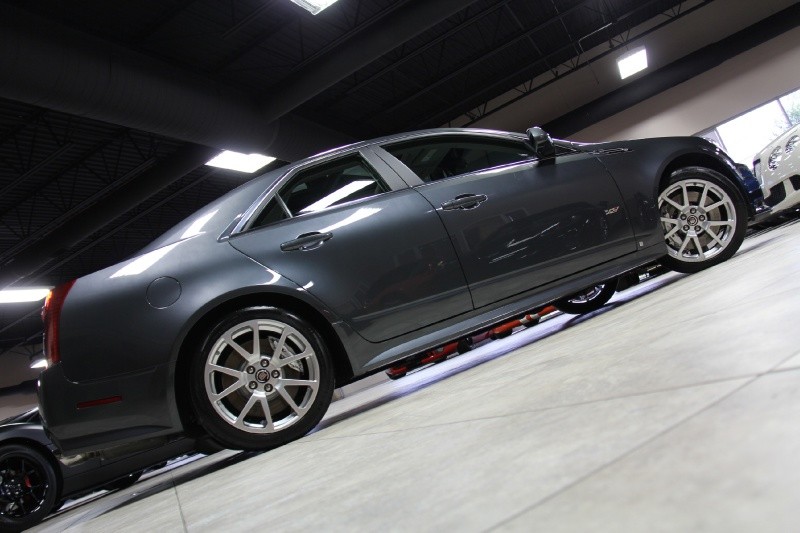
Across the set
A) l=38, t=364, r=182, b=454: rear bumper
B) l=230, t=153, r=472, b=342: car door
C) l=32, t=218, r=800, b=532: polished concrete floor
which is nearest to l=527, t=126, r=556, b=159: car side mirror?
l=230, t=153, r=472, b=342: car door

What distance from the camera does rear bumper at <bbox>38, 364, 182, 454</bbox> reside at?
256cm

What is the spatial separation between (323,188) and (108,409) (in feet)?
4.68

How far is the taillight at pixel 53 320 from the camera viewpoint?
8.52ft

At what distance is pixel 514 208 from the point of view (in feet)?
10.7

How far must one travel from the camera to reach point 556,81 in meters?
15.9

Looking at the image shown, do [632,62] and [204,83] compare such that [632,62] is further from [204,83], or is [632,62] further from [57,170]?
[57,170]

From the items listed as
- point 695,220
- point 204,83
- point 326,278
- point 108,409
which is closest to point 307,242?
point 326,278

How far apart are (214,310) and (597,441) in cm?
209

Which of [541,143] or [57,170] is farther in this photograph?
[57,170]

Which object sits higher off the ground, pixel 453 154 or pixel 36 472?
pixel 453 154

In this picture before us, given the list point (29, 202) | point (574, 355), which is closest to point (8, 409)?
point (29, 202)

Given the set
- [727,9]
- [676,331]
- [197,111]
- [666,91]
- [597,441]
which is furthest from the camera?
[666,91]

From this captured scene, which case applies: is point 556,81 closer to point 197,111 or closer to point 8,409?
point 197,111

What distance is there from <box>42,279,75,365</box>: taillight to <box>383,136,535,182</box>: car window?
1.73 meters
